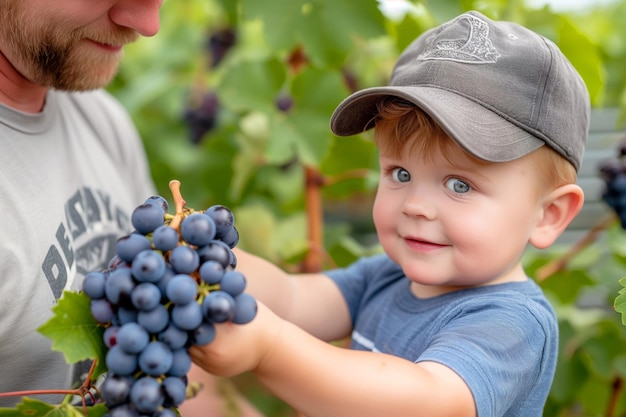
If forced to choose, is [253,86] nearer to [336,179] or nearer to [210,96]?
[336,179]

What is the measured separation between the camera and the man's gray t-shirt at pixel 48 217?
1.26 metres

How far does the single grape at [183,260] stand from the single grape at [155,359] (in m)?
0.09

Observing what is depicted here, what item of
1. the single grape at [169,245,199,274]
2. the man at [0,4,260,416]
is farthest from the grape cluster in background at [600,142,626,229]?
the single grape at [169,245,199,274]

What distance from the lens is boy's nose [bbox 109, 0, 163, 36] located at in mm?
1422

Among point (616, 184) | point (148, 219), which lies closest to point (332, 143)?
point (616, 184)

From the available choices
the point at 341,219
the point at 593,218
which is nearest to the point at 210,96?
A: the point at 341,219

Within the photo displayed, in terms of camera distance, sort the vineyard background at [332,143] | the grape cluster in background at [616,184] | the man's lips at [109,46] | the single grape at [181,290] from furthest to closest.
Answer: the vineyard background at [332,143]
the grape cluster in background at [616,184]
the man's lips at [109,46]
the single grape at [181,290]

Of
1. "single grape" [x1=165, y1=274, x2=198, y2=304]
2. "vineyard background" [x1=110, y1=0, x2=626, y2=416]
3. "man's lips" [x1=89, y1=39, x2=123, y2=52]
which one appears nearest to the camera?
"single grape" [x1=165, y1=274, x2=198, y2=304]

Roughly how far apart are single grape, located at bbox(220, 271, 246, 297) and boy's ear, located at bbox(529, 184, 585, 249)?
1.96 ft

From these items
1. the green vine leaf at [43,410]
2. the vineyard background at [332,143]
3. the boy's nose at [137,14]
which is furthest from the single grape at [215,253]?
the vineyard background at [332,143]

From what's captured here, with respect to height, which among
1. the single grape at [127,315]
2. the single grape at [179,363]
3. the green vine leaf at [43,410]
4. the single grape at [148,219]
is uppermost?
the single grape at [148,219]

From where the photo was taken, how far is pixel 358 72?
2.89 metres

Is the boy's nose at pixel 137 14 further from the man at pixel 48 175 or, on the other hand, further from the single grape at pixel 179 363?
the single grape at pixel 179 363

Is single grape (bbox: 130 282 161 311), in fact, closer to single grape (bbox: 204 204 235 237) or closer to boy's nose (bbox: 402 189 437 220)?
single grape (bbox: 204 204 235 237)
